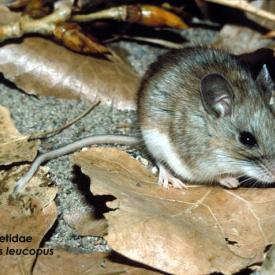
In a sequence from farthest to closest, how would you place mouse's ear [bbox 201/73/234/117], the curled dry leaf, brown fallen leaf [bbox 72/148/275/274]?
1. mouse's ear [bbox 201/73/234/117]
2. the curled dry leaf
3. brown fallen leaf [bbox 72/148/275/274]

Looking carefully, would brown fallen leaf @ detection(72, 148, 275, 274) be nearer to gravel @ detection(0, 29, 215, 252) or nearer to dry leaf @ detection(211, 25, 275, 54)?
gravel @ detection(0, 29, 215, 252)

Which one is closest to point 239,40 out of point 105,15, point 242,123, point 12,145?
point 105,15

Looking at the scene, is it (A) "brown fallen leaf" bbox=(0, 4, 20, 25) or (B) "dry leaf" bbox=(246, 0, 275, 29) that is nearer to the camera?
(A) "brown fallen leaf" bbox=(0, 4, 20, 25)

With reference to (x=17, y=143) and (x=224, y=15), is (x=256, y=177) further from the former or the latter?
(x=224, y=15)

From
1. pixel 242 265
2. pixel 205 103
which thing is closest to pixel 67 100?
pixel 205 103

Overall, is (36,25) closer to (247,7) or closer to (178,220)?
(247,7)

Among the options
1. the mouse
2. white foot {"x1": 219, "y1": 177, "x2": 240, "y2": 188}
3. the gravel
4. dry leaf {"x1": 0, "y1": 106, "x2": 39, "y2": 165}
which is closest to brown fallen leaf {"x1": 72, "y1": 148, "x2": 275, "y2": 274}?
white foot {"x1": 219, "y1": 177, "x2": 240, "y2": 188}
